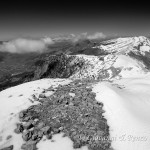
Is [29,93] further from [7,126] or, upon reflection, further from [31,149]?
[31,149]

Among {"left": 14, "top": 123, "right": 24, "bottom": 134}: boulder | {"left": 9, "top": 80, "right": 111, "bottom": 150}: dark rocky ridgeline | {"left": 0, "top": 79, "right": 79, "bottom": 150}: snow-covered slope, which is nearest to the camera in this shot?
{"left": 9, "top": 80, "right": 111, "bottom": 150}: dark rocky ridgeline

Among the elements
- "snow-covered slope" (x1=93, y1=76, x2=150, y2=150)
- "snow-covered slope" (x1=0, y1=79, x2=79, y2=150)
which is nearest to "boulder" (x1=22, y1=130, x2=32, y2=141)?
"snow-covered slope" (x1=0, y1=79, x2=79, y2=150)

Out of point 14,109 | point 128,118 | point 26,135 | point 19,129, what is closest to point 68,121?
point 26,135

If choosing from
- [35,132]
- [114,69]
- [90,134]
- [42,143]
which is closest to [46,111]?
[35,132]

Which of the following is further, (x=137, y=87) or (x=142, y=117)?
(x=137, y=87)

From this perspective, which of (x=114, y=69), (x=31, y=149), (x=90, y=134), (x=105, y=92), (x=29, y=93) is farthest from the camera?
(x=114, y=69)

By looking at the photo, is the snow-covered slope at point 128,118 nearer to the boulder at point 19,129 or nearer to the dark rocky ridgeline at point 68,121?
→ the dark rocky ridgeline at point 68,121

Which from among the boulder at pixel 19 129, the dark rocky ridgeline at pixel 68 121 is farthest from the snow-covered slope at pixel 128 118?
the boulder at pixel 19 129

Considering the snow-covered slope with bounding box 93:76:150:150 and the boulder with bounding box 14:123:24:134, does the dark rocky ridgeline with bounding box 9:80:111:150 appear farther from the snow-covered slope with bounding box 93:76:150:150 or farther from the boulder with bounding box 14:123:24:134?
the snow-covered slope with bounding box 93:76:150:150
